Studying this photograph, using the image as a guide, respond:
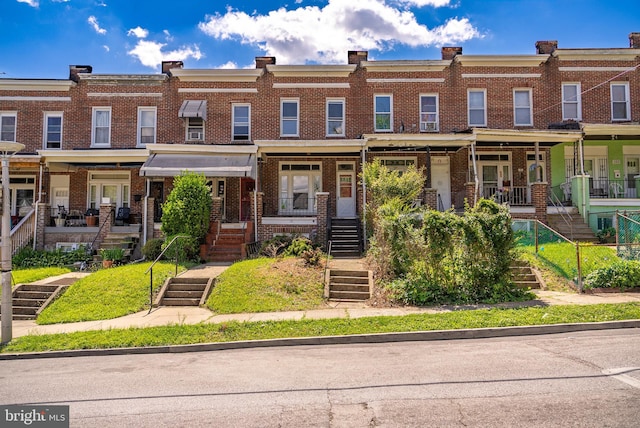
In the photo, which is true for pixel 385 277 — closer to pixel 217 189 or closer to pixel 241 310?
pixel 241 310

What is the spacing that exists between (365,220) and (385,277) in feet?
15.9

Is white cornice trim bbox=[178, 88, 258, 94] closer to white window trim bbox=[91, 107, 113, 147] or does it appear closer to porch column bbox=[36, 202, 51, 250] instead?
white window trim bbox=[91, 107, 113, 147]

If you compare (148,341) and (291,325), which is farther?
(291,325)

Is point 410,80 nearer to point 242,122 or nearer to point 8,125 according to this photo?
point 242,122

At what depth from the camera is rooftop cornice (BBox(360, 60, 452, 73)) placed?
20.5m

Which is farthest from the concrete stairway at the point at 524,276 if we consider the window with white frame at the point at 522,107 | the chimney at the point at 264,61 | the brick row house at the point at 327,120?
the chimney at the point at 264,61

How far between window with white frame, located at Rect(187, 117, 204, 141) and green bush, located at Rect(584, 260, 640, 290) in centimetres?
1739

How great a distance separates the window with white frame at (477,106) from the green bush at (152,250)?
51.2 ft

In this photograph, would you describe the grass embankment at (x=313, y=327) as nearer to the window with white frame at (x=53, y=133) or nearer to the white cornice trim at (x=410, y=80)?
the white cornice trim at (x=410, y=80)

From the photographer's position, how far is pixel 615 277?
10992 millimetres

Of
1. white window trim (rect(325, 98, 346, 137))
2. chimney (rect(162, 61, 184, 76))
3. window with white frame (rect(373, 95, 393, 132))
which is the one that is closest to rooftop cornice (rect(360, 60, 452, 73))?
window with white frame (rect(373, 95, 393, 132))

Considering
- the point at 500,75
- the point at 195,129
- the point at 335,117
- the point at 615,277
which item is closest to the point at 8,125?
the point at 195,129

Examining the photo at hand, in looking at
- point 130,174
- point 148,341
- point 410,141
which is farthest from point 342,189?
point 148,341

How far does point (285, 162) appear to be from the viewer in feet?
67.3
